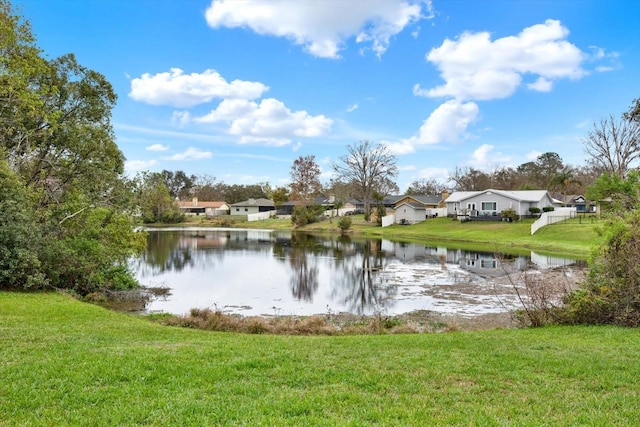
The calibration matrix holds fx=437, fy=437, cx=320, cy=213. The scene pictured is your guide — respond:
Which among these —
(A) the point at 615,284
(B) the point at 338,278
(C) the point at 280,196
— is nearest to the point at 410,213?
(C) the point at 280,196

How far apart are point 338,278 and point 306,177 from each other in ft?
193

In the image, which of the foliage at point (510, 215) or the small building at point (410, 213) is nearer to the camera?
the foliage at point (510, 215)

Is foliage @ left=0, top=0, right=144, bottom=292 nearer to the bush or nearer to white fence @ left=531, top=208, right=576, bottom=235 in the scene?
white fence @ left=531, top=208, right=576, bottom=235

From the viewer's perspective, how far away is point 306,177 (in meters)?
82.7

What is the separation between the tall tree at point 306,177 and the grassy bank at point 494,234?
13.2m

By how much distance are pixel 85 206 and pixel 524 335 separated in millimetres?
18992

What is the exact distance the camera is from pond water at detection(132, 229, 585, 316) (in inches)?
703

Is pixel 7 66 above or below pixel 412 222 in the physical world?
above

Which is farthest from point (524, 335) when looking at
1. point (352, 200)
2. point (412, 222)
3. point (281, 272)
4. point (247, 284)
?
point (352, 200)

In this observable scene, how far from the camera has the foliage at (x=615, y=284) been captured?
1100 cm

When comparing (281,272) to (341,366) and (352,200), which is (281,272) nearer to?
(341,366)

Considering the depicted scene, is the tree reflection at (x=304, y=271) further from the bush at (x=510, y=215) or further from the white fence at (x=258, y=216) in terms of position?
the white fence at (x=258, y=216)

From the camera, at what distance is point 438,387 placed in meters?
5.95

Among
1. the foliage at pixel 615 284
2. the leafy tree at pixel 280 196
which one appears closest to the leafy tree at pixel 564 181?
the leafy tree at pixel 280 196
